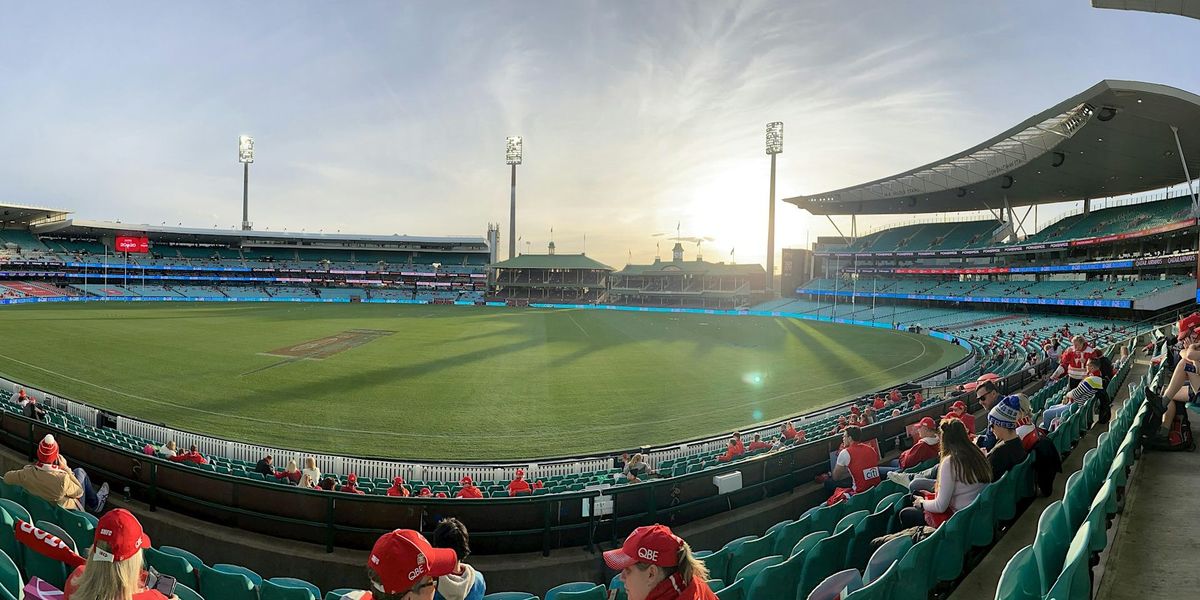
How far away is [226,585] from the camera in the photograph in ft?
13.6

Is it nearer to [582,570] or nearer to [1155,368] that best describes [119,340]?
[582,570]

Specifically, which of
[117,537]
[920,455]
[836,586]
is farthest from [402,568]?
[920,455]

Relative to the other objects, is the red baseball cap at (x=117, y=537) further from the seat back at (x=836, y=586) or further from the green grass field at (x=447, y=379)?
the green grass field at (x=447, y=379)

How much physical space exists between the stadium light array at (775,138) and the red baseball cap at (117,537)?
9791 centimetres

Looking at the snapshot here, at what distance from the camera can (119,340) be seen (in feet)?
104

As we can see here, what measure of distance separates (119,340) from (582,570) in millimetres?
37792

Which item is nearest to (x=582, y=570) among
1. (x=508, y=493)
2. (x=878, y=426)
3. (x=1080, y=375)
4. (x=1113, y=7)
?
(x=508, y=493)

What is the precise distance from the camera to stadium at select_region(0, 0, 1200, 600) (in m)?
4.34

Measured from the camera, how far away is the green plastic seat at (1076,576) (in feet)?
8.44

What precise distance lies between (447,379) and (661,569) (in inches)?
893

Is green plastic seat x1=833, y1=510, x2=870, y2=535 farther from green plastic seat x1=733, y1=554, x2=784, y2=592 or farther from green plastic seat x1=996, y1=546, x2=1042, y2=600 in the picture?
green plastic seat x1=996, y1=546, x2=1042, y2=600

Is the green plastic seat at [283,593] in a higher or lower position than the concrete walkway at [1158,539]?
lower

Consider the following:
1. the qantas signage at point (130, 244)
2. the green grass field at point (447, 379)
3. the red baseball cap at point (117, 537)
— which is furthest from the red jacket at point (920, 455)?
the qantas signage at point (130, 244)

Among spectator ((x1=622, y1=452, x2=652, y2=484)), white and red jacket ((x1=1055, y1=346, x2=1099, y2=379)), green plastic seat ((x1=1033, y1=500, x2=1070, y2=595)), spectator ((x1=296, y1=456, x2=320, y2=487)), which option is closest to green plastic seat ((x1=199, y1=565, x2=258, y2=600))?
spectator ((x1=296, y1=456, x2=320, y2=487))
